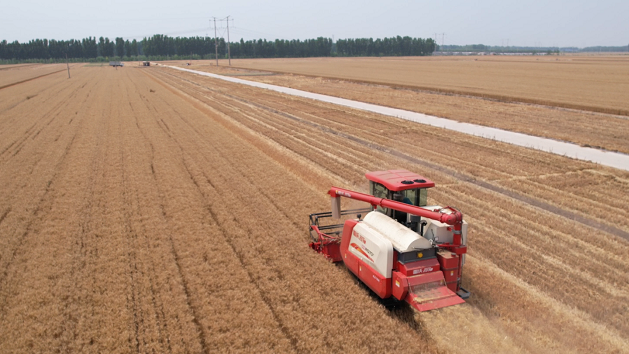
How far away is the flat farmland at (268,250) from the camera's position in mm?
7113

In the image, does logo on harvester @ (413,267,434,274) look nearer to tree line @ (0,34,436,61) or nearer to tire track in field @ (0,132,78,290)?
tire track in field @ (0,132,78,290)

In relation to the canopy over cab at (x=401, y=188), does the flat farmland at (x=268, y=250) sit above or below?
below

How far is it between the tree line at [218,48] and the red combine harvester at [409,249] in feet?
597

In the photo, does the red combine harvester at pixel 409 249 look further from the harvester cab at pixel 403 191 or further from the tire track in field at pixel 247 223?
the tire track in field at pixel 247 223

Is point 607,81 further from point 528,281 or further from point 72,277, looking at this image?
point 72,277

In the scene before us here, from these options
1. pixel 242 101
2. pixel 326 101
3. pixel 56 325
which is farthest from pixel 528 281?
pixel 242 101

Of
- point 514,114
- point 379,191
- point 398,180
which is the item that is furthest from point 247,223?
point 514,114

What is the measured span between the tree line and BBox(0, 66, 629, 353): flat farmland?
6731 inches

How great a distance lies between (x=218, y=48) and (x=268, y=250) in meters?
188

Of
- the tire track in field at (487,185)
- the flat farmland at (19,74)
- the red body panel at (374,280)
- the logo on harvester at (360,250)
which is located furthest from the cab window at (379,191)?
the flat farmland at (19,74)

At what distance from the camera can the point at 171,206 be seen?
12898 mm

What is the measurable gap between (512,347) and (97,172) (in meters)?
14.7

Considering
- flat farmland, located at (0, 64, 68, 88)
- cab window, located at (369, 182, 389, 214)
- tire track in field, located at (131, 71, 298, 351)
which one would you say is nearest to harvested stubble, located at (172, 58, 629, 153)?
cab window, located at (369, 182, 389, 214)

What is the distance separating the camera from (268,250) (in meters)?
10.1
